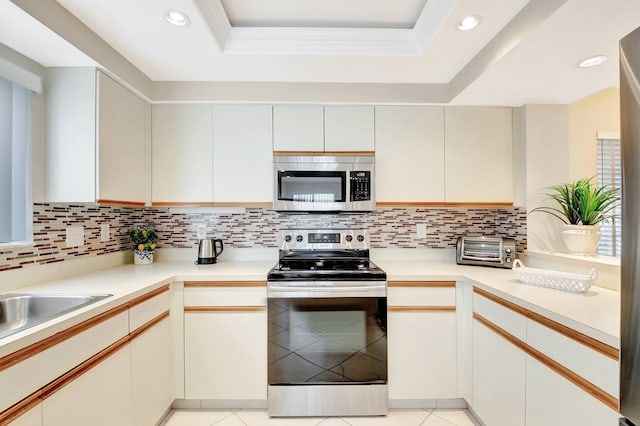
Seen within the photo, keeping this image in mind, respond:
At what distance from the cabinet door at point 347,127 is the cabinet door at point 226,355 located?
127 centimetres

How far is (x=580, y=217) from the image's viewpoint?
75.0 inches

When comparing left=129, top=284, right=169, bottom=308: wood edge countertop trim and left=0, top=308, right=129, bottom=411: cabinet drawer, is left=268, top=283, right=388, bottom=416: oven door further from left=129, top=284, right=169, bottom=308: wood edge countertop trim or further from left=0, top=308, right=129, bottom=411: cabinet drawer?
left=0, top=308, right=129, bottom=411: cabinet drawer

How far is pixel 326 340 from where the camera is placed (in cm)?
187

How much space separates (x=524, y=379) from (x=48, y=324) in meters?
1.91

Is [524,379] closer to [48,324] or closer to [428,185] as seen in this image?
[428,185]

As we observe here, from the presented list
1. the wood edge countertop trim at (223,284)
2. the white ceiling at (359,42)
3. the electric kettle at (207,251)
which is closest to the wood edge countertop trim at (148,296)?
the wood edge countertop trim at (223,284)

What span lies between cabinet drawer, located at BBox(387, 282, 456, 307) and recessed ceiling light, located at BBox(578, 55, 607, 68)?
4.41ft

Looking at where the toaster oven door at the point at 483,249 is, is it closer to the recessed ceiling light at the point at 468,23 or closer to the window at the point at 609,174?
the window at the point at 609,174

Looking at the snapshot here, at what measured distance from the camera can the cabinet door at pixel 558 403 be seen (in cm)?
103

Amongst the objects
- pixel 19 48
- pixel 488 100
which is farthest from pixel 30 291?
pixel 488 100

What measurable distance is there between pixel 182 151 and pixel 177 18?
37.9 inches

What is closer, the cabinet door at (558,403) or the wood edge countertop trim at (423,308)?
the cabinet door at (558,403)

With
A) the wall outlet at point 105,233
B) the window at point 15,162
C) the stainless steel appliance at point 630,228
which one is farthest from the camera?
the wall outlet at point 105,233

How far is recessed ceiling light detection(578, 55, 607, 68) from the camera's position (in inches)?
58.7
